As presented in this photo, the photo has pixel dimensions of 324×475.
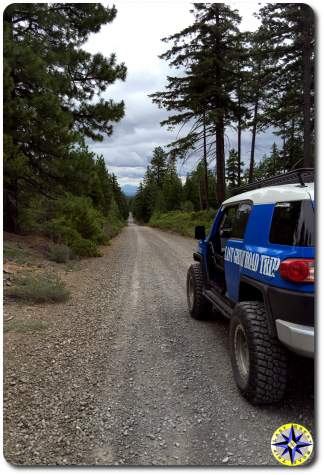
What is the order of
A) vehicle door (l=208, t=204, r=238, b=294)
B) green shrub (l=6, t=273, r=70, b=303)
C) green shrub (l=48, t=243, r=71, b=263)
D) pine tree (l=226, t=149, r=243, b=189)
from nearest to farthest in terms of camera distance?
vehicle door (l=208, t=204, r=238, b=294) → green shrub (l=6, t=273, r=70, b=303) → green shrub (l=48, t=243, r=71, b=263) → pine tree (l=226, t=149, r=243, b=189)

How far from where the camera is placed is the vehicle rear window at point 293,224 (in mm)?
2490

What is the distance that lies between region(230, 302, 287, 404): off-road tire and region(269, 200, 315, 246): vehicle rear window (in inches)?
29.5

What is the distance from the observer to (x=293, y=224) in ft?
8.55

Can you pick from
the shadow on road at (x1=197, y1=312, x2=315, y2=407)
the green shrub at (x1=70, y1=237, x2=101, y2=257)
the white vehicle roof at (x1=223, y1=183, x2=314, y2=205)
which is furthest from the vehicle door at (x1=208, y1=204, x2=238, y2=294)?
the green shrub at (x1=70, y1=237, x2=101, y2=257)

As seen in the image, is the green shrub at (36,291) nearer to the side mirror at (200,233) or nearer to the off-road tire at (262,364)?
the side mirror at (200,233)

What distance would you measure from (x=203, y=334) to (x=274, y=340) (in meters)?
1.96

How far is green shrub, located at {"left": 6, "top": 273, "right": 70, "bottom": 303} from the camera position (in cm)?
595

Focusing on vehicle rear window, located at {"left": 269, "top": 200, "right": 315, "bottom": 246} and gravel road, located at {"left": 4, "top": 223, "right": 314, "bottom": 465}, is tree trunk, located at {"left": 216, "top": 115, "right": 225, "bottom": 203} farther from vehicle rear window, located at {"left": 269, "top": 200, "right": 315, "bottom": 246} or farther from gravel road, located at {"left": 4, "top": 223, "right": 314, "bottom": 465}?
vehicle rear window, located at {"left": 269, "top": 200, "right": 315, "bottom": 246}

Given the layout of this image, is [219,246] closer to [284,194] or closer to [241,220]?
[241,220]

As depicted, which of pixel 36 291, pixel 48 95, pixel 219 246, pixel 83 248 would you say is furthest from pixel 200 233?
pixel 83 248

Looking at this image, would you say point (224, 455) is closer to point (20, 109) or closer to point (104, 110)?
point (20, 109)

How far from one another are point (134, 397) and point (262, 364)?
4.24 ft

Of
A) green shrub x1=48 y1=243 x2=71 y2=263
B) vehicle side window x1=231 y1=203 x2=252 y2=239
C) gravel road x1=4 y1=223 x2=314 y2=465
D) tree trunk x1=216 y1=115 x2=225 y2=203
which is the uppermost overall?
tree trunk x1=216 y1=115 x2=225 y2=203

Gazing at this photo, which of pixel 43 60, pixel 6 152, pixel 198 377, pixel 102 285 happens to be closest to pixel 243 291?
pixel 198 377
